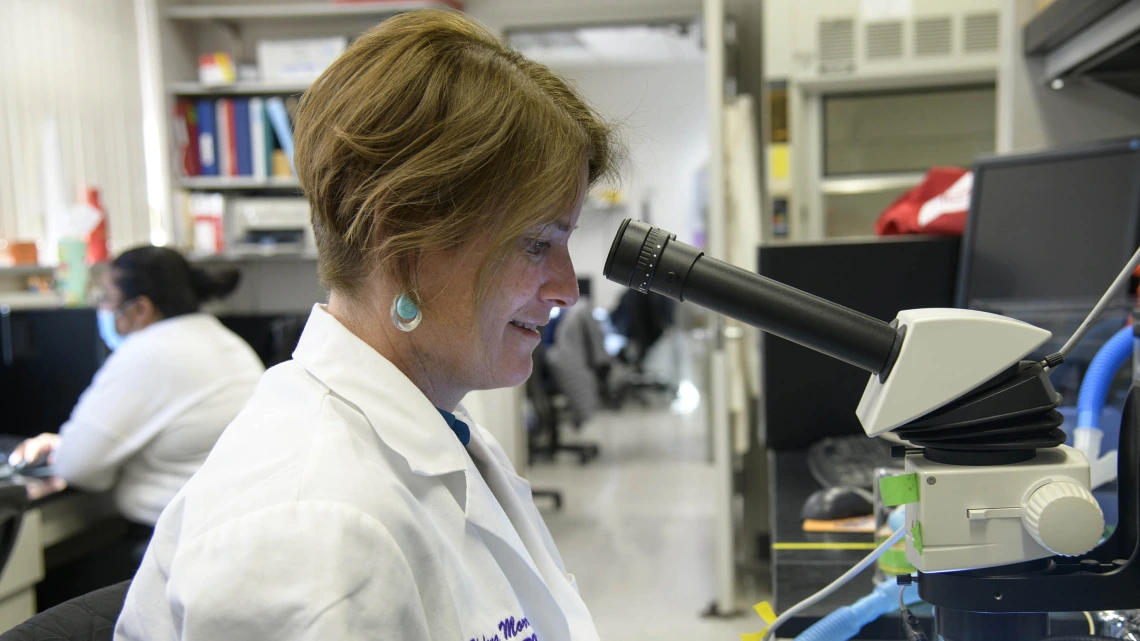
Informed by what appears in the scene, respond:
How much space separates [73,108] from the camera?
2842mm

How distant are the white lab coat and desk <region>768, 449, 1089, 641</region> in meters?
0.24

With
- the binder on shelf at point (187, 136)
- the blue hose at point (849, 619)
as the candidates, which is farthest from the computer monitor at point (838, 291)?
the binder on shelf at point (187, 136)

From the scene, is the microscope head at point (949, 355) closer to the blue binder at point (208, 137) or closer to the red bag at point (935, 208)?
the red bag at point (935, 208)

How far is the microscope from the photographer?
543mm

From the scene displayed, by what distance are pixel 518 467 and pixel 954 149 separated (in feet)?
6.42

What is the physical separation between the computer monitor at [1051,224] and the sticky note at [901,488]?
0.85 metres

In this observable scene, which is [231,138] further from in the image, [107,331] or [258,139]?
[107,331]

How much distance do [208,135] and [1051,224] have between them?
288 cm

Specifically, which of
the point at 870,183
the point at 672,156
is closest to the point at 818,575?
the point at 870,183

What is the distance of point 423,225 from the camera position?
0.69m

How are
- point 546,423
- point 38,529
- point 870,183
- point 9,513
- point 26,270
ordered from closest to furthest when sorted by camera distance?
point 9,513 < point 38,529 < point 26,270 < point 870,183 < point 546,423

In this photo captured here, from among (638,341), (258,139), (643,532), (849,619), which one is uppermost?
(258,139)

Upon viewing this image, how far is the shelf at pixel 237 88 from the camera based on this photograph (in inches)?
118

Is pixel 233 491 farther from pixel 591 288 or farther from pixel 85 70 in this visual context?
pixel 591 288
